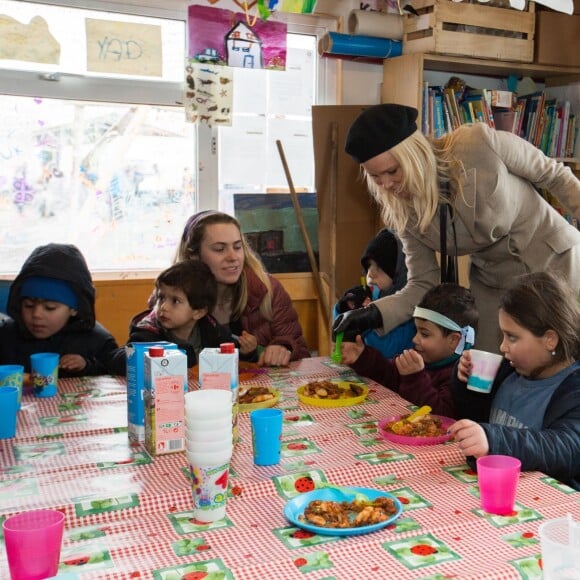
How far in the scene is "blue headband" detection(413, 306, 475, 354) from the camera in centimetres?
225

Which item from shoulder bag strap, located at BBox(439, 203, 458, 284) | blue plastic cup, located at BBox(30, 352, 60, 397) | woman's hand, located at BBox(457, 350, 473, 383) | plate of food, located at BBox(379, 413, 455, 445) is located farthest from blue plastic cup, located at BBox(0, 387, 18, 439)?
shoulder bag strap, located at BBox(439, 203, 458, 284)

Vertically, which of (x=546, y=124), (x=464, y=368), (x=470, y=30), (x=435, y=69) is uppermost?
(x=470, y=30)

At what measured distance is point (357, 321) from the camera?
2.40 metres

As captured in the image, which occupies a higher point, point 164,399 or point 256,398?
point 164,399

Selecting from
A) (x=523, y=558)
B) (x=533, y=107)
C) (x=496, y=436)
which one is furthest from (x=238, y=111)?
(x=523, y=558)

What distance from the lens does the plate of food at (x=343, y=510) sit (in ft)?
3.88

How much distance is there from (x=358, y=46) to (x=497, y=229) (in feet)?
6.39

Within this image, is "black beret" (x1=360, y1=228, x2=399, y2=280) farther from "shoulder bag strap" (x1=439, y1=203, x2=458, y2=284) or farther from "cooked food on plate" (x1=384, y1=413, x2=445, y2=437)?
"cooked food on plate" (x1=384, y1=413, x2=445, y2=437)

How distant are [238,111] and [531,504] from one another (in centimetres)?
311

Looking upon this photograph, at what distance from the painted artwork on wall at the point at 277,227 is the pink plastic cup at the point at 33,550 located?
9.83 feet

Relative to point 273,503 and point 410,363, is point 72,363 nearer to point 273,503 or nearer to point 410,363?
point 410,363

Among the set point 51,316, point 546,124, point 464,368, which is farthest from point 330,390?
point 546,124

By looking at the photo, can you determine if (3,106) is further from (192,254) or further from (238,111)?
(192,254)

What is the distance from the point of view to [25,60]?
352 cm
